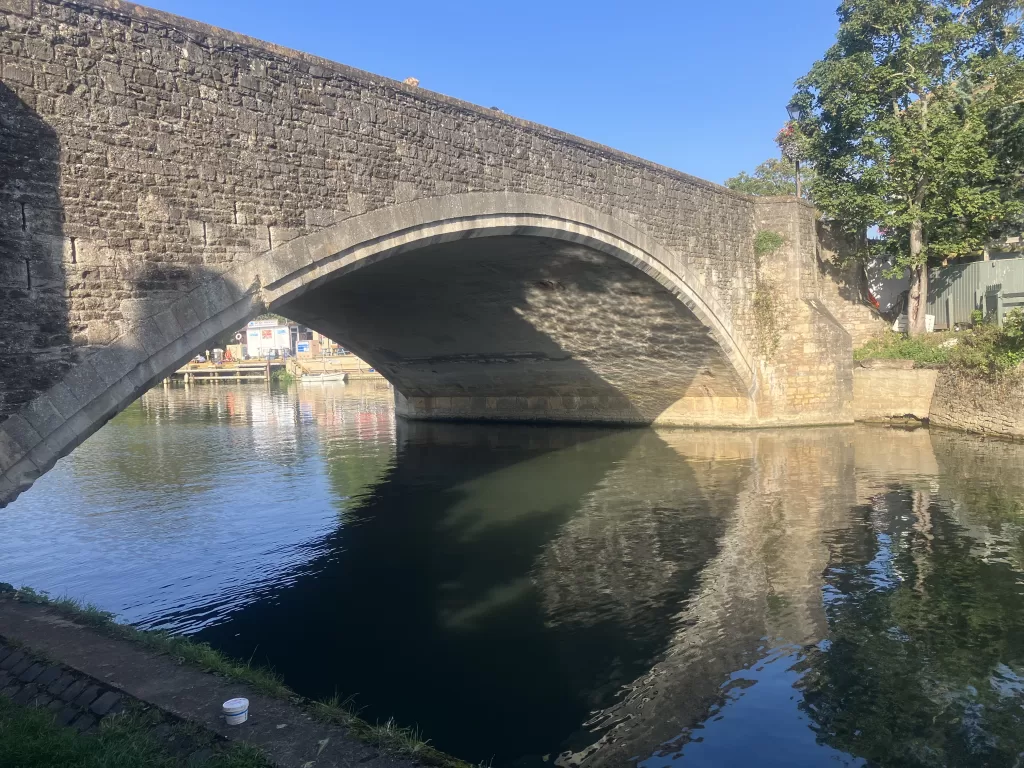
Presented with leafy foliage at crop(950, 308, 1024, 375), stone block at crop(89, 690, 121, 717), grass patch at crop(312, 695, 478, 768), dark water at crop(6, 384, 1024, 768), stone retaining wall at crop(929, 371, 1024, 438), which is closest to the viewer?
grass patch at crop(312, 695, 478, 768)

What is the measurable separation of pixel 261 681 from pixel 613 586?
13.9 feet

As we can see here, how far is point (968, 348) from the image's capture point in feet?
52.0

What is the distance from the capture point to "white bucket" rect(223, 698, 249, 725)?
4.13 m

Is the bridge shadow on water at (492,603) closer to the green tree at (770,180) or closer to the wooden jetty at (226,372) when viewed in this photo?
the green tree at (770,180)

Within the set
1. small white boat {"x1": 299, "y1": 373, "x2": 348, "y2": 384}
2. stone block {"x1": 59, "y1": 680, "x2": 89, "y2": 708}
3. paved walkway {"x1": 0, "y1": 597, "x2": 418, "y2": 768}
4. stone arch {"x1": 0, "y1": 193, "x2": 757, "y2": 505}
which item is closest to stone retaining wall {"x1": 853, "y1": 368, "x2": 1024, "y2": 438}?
stone arch {"x1": 0, "y1": 193, "x2": 757, "y2": 505}

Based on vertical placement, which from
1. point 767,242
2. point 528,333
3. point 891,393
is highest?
point 767,242

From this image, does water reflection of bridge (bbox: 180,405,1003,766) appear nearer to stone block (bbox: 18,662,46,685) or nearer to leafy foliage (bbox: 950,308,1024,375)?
stone block (bbox: 18,662,46,685)

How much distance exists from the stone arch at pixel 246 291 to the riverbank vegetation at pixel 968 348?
822cm

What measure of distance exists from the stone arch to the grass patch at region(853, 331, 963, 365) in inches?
338

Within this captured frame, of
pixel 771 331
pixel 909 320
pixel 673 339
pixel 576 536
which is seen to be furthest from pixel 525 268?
pixel 909 320

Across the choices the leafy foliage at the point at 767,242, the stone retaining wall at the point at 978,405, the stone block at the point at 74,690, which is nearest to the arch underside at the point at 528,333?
the leafy foliage at the point at 767,242

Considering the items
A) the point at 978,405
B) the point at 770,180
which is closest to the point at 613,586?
the point at 978,405

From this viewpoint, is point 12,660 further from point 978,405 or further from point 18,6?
point 978,405

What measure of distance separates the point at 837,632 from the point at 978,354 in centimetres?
1126
